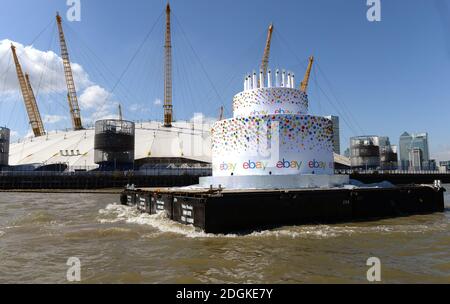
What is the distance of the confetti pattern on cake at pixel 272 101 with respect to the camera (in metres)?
30.6

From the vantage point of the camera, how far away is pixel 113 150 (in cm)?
7375

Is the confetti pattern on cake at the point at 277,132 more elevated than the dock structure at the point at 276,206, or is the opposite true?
the confetti pattern on cake at the point at 277,132

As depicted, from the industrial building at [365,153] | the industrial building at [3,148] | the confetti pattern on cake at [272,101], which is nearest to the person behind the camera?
the confetti pattern on cake at [272,101]

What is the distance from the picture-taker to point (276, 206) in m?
22.1

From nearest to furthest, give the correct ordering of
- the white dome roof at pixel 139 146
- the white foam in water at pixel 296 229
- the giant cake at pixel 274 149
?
the white foam in water at pixel 296 229 < the giant cake at pixel 274 149 < the white dome roof at pixel 139 146

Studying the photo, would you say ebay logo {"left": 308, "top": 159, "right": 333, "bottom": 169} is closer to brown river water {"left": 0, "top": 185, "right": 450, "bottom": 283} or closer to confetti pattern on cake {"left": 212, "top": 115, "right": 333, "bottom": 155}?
confetti pattern on cake {"left": 212, "top": 115, "right": 333, "bottom": 155}

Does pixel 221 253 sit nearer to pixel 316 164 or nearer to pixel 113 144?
pixel 316 164

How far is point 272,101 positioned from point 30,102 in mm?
110895

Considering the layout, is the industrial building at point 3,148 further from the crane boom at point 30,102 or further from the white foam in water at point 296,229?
the white foam in water at point 296,229

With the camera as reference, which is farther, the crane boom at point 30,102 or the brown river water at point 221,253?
the crane boom at point 30,102

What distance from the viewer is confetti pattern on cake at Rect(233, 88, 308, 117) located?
30641 mm

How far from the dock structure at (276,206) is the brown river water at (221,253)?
1.06m

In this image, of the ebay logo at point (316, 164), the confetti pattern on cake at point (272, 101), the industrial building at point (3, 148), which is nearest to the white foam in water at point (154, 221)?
the ebay logo at point (316, 164)
